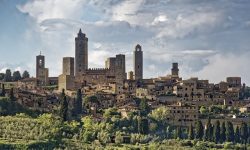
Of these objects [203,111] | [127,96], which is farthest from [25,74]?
[203,111]

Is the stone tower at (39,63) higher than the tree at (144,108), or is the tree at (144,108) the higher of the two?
the stone tower at (39,63)

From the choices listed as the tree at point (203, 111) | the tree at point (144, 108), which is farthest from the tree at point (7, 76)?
the tree at point (203, 111)

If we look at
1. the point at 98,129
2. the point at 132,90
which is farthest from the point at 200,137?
the point at 132,90

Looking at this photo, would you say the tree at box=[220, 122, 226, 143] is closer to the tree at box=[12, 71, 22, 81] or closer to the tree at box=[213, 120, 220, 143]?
the tree at box=[213, 120, 220, 143]

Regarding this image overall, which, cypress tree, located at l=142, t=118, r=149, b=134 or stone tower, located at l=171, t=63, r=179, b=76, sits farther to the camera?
stone tower, located at l=171, t=63, r=179, b=76

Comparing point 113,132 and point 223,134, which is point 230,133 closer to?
point 223,134

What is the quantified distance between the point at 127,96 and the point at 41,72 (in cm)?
1954

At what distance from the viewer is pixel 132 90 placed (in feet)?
268

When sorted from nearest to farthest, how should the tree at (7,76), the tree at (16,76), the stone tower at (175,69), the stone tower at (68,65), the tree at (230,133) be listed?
the tree at (230,133)
the tree at (7,76)
the tree at (16,76)
the stone tower at (68,65)
the stone tower at (175,69)

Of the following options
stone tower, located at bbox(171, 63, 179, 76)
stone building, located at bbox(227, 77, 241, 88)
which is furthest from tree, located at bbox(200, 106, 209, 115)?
stone tower, located at bbox(171, 63, 179, 76)

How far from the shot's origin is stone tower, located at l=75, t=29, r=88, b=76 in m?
92.9

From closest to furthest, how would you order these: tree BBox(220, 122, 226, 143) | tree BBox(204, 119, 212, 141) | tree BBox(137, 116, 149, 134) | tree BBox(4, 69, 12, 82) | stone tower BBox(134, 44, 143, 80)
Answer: tree BBox(204, 119, 212, 141) → tree BBox(137, 116, 149, 134) → tree BBox(220, 122, 226, 143) → tree BBox(4, 69, 12, 82) → stone tower BBox(134, 44, 143, 80)

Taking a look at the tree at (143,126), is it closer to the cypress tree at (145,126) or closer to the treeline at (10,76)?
the cypress tree at (145,126)

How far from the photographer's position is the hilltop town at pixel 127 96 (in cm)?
6344
